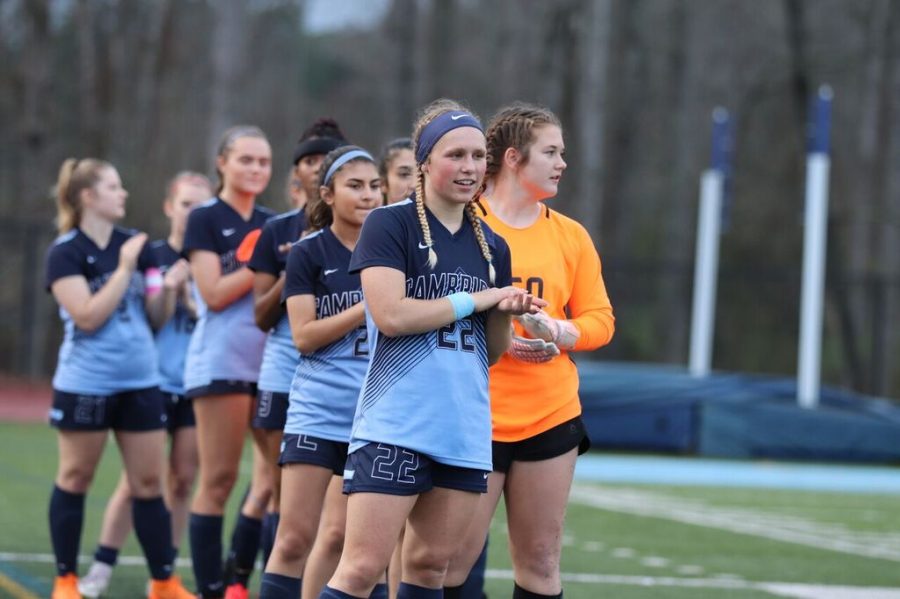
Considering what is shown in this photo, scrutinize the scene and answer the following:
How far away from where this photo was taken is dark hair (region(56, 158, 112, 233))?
288 inches

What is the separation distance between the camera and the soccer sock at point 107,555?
307 inches

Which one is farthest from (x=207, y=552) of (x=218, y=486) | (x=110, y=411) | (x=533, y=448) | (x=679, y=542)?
(x=679, y=542)

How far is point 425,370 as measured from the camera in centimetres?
475

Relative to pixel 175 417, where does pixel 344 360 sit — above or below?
above

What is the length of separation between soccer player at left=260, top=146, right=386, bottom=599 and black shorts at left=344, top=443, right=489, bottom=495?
89 centimetres

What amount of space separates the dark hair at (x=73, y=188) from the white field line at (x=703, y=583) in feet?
7.63

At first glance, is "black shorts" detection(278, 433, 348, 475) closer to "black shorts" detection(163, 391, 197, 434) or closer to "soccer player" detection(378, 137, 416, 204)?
"soccer player" detection(378, 137, 416, 204)

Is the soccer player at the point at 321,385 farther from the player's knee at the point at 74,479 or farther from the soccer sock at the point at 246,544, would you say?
the player's knee at the point at 74,479

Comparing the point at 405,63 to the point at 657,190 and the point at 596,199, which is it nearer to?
the point at 596,199

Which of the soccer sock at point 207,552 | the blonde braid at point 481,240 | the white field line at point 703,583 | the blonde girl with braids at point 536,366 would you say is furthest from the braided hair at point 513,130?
the white field line at point 703,583

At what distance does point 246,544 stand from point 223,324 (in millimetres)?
1133

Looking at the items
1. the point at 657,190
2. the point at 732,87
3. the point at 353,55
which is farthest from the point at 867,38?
the point at 353,55

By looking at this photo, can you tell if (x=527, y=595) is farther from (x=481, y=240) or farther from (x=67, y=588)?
(x=67, y=588)

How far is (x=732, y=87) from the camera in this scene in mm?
40062
